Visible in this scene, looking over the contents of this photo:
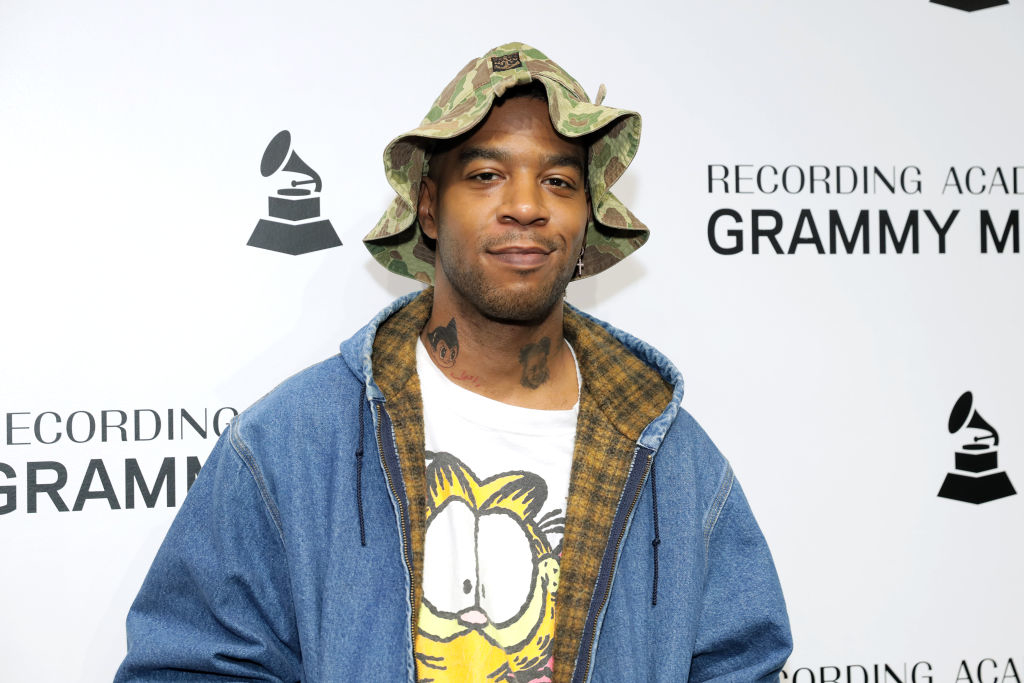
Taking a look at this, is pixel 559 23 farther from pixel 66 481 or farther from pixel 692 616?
pixel 66 481

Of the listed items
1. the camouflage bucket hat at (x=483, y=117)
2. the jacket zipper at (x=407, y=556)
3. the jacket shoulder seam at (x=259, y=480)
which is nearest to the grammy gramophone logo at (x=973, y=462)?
the camouflage bucket hat at (x=483, y=117)

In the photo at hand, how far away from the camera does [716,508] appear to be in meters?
1.27

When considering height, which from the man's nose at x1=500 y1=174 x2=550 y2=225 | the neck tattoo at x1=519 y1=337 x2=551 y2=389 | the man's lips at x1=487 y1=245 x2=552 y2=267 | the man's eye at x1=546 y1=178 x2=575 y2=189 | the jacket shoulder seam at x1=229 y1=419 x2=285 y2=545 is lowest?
the jacket shoulder seam at x1=229 y1=419 x2=285 y2=545

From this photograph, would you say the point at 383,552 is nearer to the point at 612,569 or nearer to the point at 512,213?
the point at 612,569

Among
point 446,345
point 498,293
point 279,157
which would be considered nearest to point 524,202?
point 498,293

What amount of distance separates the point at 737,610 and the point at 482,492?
1.31 feet

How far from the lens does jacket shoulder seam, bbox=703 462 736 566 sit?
1.26m

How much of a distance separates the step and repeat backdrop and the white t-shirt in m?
0.48

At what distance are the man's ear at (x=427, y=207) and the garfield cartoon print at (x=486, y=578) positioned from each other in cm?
33

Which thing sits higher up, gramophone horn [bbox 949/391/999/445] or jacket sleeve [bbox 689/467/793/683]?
gramophone horn [bbox 949/391/999/445]

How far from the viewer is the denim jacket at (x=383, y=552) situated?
108cm

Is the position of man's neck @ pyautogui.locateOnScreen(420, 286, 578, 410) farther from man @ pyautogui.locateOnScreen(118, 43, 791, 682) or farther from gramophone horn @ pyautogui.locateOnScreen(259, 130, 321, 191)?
gramophone horn @ pyautogui.locateOnScreen(259, 130, 321, 191)

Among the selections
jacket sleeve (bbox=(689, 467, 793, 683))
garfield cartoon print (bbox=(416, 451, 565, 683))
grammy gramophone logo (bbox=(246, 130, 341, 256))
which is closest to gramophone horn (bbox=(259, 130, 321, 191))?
grammy gramophone logo (bbox=(246, 130, 341, 256))

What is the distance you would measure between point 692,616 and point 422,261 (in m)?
0.65
